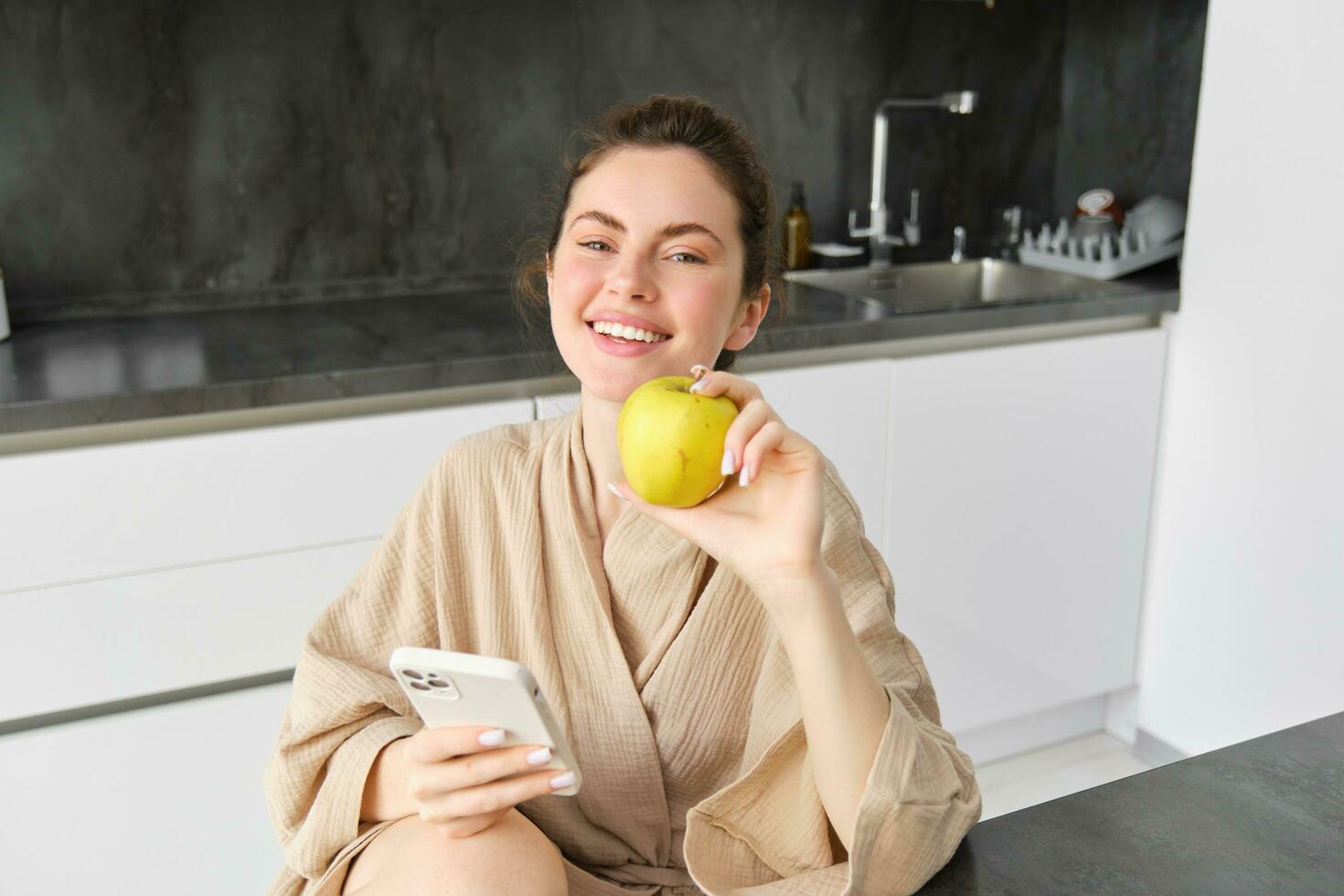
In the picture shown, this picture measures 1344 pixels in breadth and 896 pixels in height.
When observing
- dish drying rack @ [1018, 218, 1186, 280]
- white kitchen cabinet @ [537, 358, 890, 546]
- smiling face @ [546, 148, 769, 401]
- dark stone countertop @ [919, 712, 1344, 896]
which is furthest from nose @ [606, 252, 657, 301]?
dish drying rack @ [1018, 218, 1186, 280]

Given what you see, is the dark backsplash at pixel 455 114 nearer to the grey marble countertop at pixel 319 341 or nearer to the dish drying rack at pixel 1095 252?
the grey marble countertop at pixel 319 341

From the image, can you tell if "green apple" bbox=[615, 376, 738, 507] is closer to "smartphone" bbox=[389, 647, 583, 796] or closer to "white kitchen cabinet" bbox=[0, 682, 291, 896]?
"smartphone" bbox=[389, 647, 583, 796]

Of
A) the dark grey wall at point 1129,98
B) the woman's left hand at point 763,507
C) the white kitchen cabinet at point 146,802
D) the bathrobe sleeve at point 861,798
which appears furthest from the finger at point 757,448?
the dark grey wall at point 1129,98

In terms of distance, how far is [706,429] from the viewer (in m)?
0.96

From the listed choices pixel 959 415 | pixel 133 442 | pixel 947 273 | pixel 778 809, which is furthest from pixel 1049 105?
pixel 778 809

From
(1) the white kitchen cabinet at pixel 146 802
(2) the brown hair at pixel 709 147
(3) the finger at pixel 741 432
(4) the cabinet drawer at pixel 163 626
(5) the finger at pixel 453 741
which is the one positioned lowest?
(1) the white kitchen cabinet at pixel 146 802

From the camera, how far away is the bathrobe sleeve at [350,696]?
1.09 metres

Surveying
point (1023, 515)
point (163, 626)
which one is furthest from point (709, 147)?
point (1023, 515)

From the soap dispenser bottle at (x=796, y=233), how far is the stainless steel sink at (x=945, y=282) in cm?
3

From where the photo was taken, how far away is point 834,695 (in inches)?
36.0

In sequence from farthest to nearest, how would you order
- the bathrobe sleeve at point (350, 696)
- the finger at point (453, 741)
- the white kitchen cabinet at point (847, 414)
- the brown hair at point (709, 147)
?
the white kitchen cabinet at point (847, 414) < the brown hair at point (709, 147) < the bathrobe sleeve at point (350, 696) < the finger at point (453, 741)

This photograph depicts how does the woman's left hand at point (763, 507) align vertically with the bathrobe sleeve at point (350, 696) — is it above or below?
above

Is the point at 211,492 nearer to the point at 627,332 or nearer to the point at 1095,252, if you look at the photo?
the point at 627,332

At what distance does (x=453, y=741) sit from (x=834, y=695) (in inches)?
10.8
